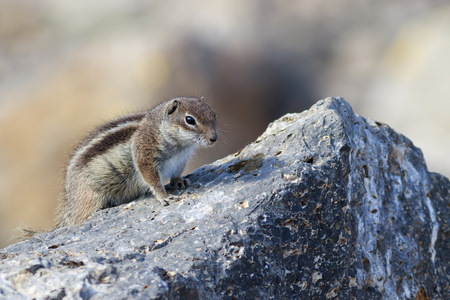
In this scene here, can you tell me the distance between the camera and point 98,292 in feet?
10.4

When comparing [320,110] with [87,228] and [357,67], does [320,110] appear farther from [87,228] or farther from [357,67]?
[357,67]

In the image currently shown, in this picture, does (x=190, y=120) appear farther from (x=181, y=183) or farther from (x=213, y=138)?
(x=181, y=183)

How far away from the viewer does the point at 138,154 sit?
571 cm

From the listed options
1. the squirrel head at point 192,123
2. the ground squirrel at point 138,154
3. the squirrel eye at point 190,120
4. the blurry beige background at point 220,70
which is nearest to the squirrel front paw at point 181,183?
the ground squirrel at point 138,154

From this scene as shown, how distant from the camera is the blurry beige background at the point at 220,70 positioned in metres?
12.8

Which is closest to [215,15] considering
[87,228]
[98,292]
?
[87,228]

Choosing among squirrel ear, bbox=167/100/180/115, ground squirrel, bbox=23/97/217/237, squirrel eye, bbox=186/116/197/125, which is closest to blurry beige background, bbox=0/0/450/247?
ground squirrel, bbox=23/97/217/237

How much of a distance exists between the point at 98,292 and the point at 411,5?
13177mm

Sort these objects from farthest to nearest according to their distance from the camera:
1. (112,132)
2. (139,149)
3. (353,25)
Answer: (353,25)
(112,132)
(139,149)

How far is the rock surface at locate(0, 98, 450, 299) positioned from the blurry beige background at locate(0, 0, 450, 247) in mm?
6846

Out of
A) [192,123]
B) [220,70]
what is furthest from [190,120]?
[220,70]

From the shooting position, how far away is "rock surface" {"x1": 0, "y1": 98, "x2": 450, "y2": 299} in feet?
11.4

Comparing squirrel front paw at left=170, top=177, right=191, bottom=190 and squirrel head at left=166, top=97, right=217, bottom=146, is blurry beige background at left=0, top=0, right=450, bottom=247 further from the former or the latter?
squirrel front paw at left=170, top=177, right=191, bottom=190

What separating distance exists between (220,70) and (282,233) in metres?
9.90
